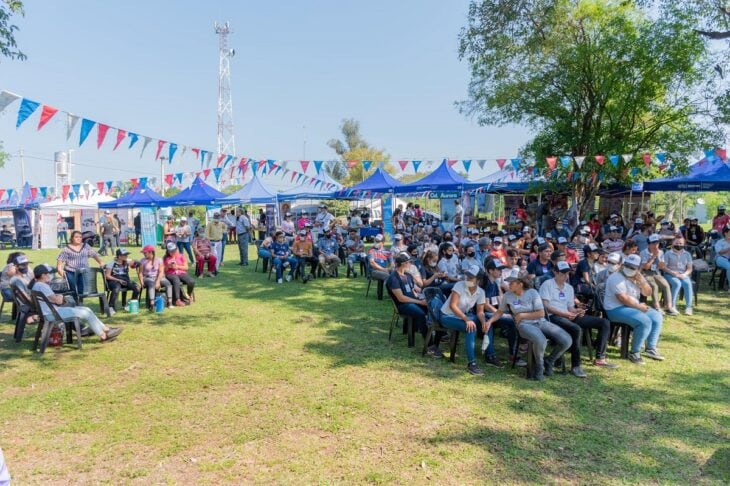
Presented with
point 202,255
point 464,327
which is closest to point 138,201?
point 202,255

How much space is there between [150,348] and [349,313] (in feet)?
10.6

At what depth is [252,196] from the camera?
72.3 ft

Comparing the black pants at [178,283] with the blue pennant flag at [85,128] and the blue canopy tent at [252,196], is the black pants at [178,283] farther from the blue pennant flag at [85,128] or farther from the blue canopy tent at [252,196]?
the blue canopy tent at [252,196]

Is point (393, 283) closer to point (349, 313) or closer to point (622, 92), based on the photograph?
point (349, 313)

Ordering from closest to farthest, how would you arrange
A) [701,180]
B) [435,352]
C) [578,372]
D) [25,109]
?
[578,372]
[435,352]
[25,109]
[701,180]

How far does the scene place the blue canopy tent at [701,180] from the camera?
13.2m

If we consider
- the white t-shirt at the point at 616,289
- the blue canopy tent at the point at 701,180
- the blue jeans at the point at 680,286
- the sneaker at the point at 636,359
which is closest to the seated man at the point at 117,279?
the white t-shirt at the point at 616,289

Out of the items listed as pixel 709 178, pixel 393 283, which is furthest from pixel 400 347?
pixel 709 178

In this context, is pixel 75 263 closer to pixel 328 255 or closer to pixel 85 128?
pixel 85 128

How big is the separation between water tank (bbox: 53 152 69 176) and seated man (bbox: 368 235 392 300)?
4350 cm

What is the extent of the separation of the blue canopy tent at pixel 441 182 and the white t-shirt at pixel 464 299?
11374 millimetres

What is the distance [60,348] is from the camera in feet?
20.1

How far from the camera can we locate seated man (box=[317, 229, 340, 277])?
11734mm

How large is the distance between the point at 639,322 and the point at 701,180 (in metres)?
10.5
